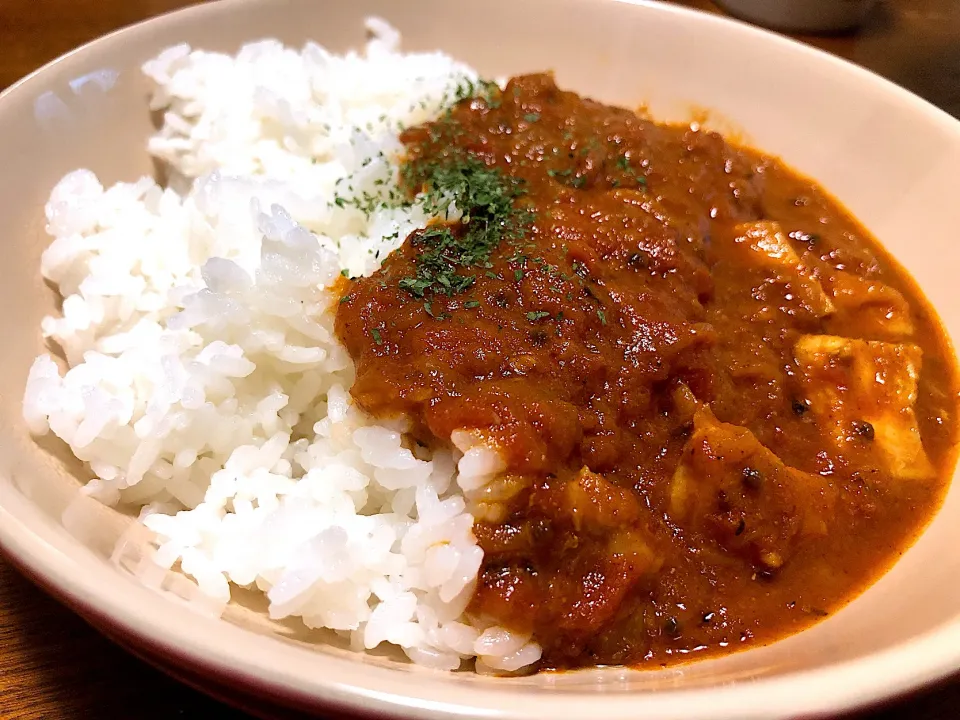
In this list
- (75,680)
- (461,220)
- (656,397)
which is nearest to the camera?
(75,680)

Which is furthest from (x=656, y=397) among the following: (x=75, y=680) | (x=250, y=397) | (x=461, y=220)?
(x=75, y=680)

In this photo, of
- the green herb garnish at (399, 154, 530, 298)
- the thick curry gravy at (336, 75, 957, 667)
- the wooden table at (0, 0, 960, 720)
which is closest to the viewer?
the wooden table at (0, 0, 960, 720)


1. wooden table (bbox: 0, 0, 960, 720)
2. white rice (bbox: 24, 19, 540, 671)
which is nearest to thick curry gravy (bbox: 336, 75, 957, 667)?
white rice (bbox: 24, 19, 540, 671)

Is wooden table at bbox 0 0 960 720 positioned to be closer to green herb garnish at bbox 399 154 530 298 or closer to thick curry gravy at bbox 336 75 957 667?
thick curry gravy at bbox 336 75 957 667

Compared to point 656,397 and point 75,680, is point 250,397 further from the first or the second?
point 656,397

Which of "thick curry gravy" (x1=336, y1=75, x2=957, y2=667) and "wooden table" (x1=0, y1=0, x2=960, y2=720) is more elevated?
"thick curry gravy" (x1=336, y1=75, x2=957, y2=667)

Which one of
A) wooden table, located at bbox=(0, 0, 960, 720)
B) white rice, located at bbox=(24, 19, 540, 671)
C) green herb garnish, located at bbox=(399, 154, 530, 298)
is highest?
green herb garnish, located at bbox=(399, 154, 530, 298)

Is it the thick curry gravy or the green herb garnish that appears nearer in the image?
the thick curry gravy
